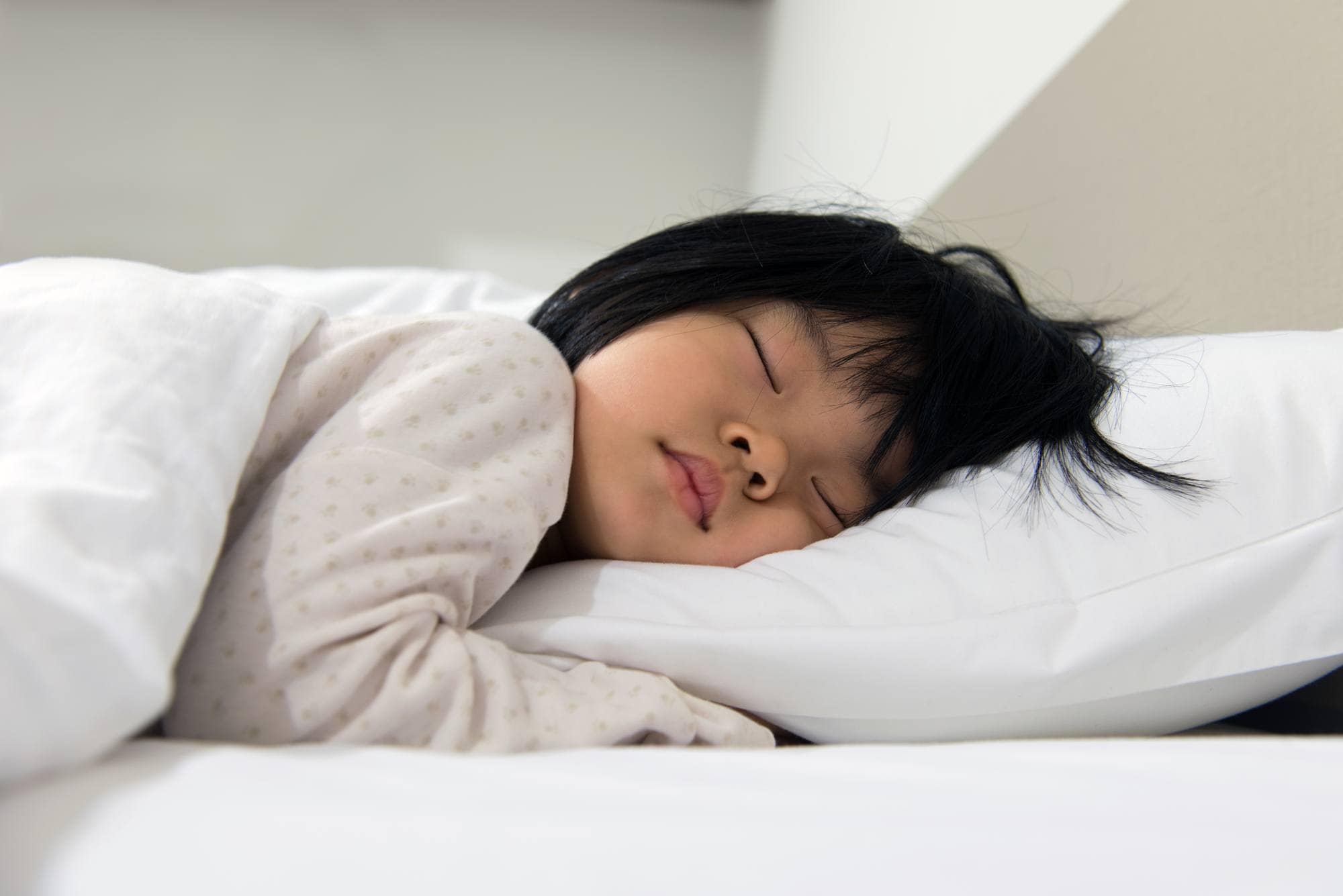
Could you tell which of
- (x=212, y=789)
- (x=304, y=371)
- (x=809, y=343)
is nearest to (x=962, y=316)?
(x=809, y=343)

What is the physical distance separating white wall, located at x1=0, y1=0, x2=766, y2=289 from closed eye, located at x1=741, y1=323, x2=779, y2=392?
4.81 feet

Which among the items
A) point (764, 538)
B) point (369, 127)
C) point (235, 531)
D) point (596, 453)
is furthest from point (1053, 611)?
point (369, 127)

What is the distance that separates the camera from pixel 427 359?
65 centimetres

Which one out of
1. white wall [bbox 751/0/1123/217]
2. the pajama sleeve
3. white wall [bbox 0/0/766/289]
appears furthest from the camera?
white wall [bbox 0/0/766/289]

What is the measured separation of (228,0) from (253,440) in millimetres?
1951

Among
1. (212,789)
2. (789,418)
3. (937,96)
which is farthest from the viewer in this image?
(937,96)

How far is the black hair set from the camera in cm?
76

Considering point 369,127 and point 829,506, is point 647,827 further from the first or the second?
point 369,127

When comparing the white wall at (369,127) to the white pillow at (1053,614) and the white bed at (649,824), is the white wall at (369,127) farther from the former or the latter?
the white bed at (649,824)

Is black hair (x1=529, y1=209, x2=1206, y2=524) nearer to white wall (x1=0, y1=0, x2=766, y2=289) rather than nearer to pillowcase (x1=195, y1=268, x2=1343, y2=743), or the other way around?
pillowcase (x1=195, y1=268, x2=1343, y2=743)

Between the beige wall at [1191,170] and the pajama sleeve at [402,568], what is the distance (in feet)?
1.97

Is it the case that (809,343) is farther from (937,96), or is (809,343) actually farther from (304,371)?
(937,96)

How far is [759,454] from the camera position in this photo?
2.38 feet

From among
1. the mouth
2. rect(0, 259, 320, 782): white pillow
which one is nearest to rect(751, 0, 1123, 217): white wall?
the mouth
